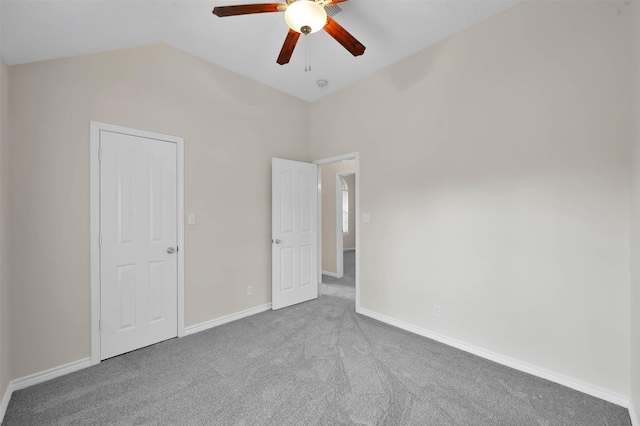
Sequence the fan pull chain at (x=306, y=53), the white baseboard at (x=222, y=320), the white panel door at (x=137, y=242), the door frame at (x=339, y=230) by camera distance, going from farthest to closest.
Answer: the door frame at (x=339, y=230)
the white baseboard at (x=222, y=320)
the fan pull chain at (x=306, y=53)
the white panel door at (x=137, y=242)

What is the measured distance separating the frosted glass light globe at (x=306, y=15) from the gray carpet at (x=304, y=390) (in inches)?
97.5

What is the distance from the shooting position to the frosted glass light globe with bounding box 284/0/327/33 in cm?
167

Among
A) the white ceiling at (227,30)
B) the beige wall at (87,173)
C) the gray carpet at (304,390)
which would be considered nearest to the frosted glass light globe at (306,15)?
the white ceiling at (227,30)

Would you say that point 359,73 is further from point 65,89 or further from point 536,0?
point 65,89

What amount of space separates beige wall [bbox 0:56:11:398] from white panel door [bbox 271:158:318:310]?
2.28 meters

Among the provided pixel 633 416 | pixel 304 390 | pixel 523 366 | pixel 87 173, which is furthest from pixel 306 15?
pixel 633 416

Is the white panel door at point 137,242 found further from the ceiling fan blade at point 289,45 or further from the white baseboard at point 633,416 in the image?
the white baseboard at point 633,416

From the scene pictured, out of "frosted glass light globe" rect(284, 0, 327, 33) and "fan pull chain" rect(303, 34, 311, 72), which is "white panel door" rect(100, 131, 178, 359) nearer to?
A: "fan pull chain" rect(303, 34, 311, 72)

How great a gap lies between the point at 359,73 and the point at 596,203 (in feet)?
8.50

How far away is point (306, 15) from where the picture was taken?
5.54ft

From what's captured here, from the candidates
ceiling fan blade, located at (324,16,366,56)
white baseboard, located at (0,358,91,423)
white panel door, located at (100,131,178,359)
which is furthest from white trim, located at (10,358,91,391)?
ceiling fan blade, located at (324,16,366,56)

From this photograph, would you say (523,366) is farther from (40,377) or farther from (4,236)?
(4,236)

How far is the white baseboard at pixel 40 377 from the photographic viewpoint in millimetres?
1817

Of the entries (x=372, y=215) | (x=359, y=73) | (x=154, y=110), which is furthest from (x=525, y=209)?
(x=154, y=110)
